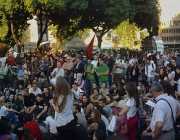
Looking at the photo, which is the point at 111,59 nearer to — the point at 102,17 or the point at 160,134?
the point at 160,134

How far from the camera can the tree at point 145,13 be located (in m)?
35.7

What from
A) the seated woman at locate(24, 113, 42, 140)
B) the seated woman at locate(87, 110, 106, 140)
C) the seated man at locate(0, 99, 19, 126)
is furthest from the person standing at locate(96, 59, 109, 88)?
the seated woman at locate(24, 113, 42, 140)

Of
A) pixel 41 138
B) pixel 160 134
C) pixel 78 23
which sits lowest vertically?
pixel 41 138

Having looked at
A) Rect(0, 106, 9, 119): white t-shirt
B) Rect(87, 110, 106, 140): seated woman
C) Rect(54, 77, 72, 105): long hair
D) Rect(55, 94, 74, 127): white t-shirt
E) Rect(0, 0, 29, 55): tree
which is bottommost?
Rect(0, 106, 9, 119): white t-shirt

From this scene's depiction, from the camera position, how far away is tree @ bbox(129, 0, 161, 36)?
3571 cm

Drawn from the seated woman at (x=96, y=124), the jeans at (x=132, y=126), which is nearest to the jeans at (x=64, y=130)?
the seated woman at (x=96, y=124)

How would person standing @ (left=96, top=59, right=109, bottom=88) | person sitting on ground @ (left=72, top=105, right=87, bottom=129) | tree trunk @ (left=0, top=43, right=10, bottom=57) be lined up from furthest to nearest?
tree trunk @ (left=0, top=43, right=10, bottom=57)
person standing @ (left=96, top=59, right=109, bottom=88)
person sitting on ground @ (left=72, top=105, right=87, bottom=129)

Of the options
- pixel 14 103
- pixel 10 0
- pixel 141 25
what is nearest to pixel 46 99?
pixel 14 103

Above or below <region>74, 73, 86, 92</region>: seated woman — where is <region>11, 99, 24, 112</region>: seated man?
Result: below

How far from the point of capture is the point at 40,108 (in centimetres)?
1256

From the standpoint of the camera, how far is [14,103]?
1294 cm

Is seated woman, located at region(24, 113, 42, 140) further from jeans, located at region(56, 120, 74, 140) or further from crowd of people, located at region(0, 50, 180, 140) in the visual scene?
jeans, located at region(56, 120, 74, 140)

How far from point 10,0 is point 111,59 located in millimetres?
12203

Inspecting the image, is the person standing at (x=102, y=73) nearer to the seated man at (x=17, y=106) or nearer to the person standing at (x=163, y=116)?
the seated man at (x=17, y=106)
